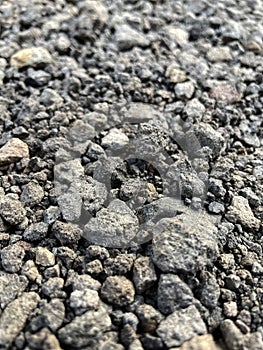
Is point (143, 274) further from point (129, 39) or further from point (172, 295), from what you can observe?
point (129, 39)

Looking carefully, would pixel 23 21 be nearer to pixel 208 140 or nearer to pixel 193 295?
pixel 208 140

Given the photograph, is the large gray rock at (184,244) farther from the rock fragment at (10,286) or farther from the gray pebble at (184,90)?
the gray pebble at (184,90)

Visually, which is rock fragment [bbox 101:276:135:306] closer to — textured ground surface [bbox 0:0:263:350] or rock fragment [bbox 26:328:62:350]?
textured ground surface [bbox 0:0:263:350]

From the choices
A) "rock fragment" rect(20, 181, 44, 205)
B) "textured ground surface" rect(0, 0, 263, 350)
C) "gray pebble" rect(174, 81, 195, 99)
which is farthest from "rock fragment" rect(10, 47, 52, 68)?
"rock fragment" rect(20, 181, 44, 205)

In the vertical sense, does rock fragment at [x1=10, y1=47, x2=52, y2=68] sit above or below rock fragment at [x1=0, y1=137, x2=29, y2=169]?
above

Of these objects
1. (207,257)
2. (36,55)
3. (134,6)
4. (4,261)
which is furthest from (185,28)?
(4,261)

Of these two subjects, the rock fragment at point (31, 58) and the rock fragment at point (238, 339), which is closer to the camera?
the rock fragment at point (238, 339)

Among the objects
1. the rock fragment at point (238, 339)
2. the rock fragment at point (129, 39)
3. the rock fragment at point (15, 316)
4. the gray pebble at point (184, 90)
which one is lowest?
the rock fragment at point (15, 316)

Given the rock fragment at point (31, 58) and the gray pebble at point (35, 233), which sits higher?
the rock fragment at point (31, 58)

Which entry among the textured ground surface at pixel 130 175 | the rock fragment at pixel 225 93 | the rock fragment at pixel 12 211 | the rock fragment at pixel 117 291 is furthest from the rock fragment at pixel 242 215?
the rock fragment at pixel 12 211
